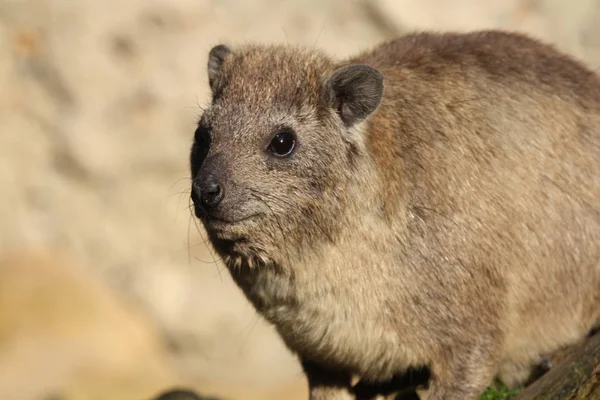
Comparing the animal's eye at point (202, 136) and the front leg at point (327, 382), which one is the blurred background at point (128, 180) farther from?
the animal's eye at point (202, 136)

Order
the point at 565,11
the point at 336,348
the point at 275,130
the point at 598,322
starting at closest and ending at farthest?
the point at 275,130
the point at 336,348
the point at 598,322
the point at 565,11

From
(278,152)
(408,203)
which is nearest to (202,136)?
(278,152)

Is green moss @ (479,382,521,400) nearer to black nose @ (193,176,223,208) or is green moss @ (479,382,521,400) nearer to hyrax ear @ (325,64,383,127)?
hyrax ear @ (325,64,383,127)

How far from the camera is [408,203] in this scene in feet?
18.7

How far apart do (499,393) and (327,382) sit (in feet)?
3.78

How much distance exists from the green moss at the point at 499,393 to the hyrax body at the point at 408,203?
250 mm

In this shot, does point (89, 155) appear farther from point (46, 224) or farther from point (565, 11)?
point (565, 11)

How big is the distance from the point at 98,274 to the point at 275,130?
309 inches

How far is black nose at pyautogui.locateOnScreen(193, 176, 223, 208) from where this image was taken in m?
5.10

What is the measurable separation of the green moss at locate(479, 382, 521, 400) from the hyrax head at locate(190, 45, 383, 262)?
75.3 inches

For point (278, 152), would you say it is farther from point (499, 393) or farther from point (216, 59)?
point (499, 393)

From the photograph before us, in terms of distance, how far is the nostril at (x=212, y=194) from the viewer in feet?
16.7

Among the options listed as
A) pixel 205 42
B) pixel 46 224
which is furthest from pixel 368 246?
pixel 46 224

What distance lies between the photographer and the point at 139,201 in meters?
12.7
